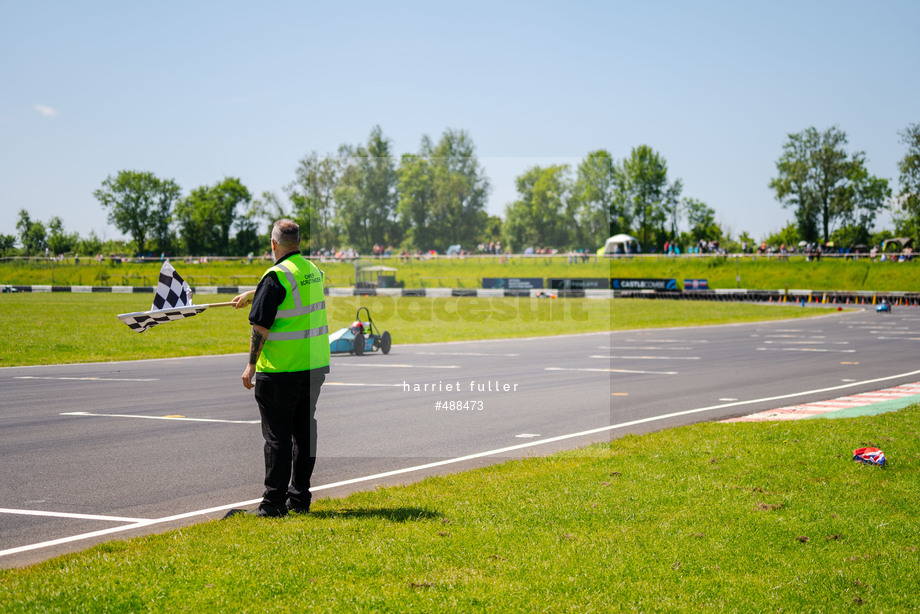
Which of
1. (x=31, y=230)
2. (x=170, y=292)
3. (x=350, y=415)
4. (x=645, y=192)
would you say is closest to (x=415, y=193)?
(x=350, y=415)

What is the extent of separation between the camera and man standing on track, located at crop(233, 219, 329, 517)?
19.3 feet

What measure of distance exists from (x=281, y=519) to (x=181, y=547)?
860 millimetres

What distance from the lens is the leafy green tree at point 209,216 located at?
376ft

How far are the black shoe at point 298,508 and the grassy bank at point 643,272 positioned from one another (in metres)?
43.2

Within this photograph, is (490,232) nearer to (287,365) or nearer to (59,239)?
(287,365)

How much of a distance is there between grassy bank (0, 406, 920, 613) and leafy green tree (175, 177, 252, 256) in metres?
114

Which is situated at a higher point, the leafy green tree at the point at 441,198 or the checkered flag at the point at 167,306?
the leafy green tree at the point at 441,198

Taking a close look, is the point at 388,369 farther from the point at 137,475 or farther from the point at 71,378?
the point at 137,475

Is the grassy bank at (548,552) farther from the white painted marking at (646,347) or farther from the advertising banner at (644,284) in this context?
the advertising banner at (644,284)

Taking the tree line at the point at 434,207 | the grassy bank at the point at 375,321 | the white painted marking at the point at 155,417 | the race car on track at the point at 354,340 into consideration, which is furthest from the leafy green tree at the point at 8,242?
the white painted marking at the point at 155,417

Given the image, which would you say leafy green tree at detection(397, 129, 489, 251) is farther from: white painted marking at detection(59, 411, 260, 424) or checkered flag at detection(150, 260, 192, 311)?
checkered flag at detection(150, 260, 192, 311)

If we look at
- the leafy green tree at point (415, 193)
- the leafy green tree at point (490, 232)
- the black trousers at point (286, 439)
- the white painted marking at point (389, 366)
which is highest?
the leafy green tree at point (415, 193)

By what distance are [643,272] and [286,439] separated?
232 feet

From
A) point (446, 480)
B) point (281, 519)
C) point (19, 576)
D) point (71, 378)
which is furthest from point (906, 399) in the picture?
point (71, 378)
